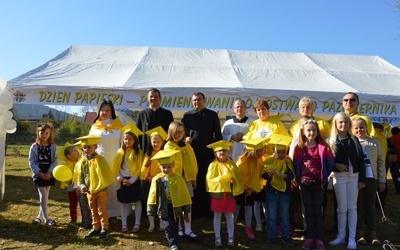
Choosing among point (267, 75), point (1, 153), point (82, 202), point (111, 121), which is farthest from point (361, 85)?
point (1, 153)

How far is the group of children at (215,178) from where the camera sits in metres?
4.26

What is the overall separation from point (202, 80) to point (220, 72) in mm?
731

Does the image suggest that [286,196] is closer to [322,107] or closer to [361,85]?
[322,107]

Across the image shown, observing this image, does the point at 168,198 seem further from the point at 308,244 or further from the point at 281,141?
the point at 308,244

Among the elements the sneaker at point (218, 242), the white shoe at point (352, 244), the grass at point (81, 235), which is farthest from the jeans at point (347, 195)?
the sneaker at point (218, 242)

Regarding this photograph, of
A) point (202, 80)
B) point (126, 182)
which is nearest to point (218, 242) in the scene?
point (126, 182)

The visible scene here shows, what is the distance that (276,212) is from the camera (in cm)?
454

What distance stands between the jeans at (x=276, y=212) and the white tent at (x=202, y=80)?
7.57ft

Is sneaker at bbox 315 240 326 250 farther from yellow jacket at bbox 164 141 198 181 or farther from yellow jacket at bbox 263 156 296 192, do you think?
yellow jacket at bbox 164 141 198 181

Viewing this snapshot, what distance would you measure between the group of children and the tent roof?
1895 mm

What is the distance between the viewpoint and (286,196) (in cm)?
451

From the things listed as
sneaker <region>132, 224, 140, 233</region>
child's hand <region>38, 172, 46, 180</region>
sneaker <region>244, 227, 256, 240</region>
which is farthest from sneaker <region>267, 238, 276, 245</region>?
child's hand <region>38, 172, 46, 180</region>

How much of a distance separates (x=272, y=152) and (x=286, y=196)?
0.68 meters

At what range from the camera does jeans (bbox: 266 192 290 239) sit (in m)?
4.50
